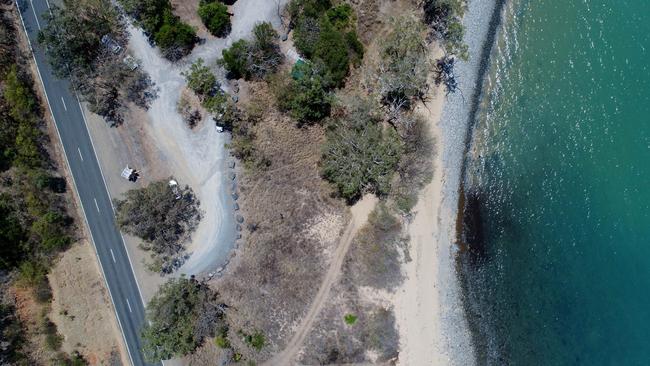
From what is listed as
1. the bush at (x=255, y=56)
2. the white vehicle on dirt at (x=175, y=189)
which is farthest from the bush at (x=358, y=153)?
the white vehicle on dirt at (x=175, y=189)

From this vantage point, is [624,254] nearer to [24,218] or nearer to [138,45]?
[138,45]

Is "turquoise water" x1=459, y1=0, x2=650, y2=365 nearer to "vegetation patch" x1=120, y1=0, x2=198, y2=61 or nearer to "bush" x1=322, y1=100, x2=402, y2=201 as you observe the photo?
"bush" x1=322, y1=100, x2=402, y2=201

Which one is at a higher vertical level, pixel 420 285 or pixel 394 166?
pixel 394 166

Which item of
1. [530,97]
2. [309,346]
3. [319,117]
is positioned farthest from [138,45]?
[530,97]

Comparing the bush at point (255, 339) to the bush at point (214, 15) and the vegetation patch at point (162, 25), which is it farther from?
the bush at point (214, 15)

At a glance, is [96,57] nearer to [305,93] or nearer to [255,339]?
[305,93]

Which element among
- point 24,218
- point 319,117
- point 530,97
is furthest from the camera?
point 530,97

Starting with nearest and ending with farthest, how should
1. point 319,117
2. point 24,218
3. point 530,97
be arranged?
point 24,218 < point 319,117 < point 530,97

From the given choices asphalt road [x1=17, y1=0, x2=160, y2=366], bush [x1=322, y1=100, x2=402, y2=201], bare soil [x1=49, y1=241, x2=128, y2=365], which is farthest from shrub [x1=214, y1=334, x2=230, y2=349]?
bush [x1=322, y1=100, x2=402, y2=201]
